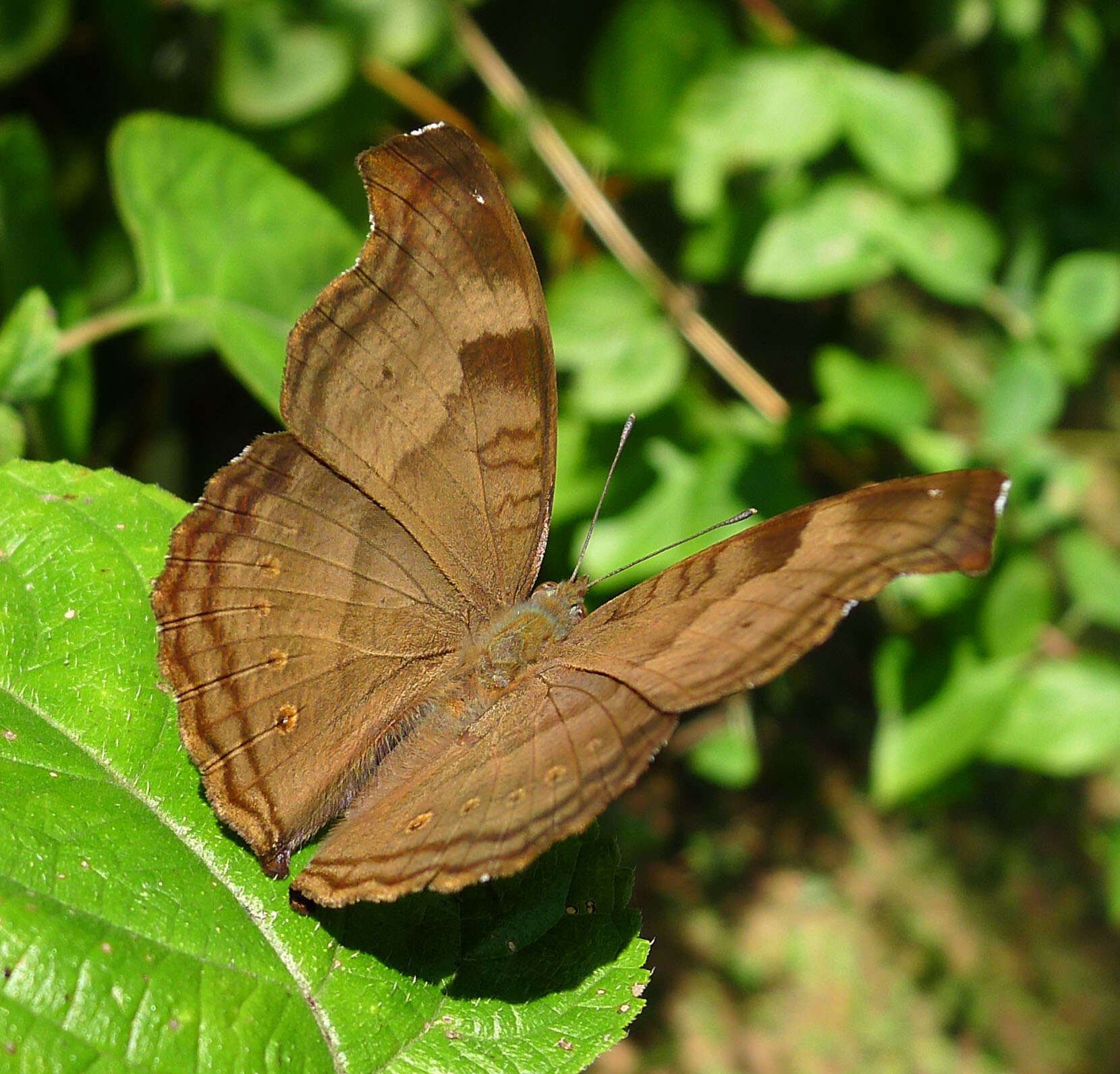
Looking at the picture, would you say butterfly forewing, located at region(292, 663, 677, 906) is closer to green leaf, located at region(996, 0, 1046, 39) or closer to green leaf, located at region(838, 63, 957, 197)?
green leaf, located at region(838, 63, 957, 197)

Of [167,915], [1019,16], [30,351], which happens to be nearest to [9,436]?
[30,351]

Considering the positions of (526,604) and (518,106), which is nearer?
(526,604)

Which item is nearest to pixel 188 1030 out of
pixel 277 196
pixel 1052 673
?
pixel 277 196

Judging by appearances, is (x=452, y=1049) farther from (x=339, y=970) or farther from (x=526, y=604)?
(x=526, y=604)

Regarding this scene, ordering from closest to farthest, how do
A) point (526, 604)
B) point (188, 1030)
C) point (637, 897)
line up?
point (188, 1030) → point (526, 604) → point (637, 897)

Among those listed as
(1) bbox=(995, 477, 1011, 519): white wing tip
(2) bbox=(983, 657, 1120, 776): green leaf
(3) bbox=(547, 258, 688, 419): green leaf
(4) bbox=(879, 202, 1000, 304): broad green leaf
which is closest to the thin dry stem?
(3) bbox=(547, 258, 688, 419): green leaf

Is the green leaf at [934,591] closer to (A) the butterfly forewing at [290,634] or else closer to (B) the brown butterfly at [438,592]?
(B) the brown butterfly at [438,592]
